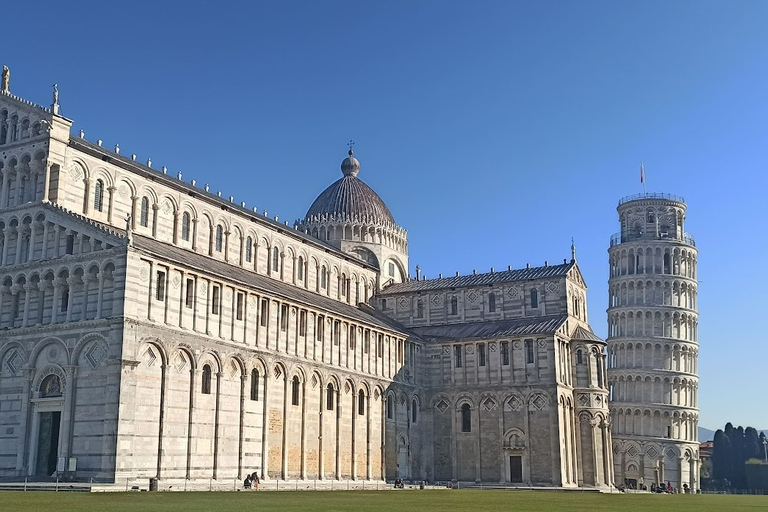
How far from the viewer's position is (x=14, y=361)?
46.0m

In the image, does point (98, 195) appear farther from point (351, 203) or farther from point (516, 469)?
point (516, 469)

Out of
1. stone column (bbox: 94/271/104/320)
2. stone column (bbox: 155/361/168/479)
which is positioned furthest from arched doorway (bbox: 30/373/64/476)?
stone column (bbox: 155/361/168/479)

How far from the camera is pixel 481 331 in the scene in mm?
69625

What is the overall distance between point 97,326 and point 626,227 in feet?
264

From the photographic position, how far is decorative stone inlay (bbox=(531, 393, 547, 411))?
2554 inches

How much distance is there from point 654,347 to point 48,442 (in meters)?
77.8

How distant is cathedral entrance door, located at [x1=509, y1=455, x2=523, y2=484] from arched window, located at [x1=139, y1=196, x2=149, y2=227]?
32.8 meters

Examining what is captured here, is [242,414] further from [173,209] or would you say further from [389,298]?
[389,298]

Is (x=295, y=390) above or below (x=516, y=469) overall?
above

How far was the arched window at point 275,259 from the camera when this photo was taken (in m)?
64.9

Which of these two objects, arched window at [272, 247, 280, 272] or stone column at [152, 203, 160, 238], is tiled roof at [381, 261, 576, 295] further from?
stone column at [152, 203, 160, 238]

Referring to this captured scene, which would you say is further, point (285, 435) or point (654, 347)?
point (654, 347)

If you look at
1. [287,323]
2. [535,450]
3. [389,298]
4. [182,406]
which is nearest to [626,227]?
[389,298]

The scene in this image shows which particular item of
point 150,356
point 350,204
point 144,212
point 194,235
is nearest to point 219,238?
point 194,235
